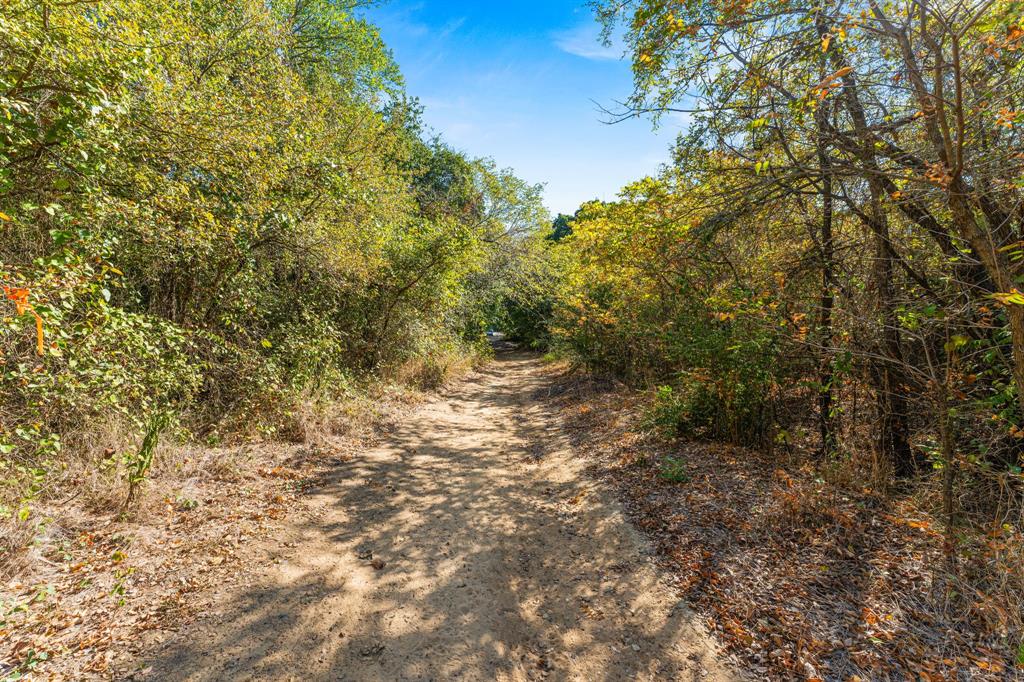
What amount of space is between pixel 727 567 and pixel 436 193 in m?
18.7

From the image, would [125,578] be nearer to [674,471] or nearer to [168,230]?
[168,230]

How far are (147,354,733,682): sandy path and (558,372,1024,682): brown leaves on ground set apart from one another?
15.0 inches

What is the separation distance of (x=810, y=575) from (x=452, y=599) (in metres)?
3.15

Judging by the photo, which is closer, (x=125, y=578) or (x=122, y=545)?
(x=125, y=578)

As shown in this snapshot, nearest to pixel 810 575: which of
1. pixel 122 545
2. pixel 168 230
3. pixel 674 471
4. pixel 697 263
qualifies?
pixel 674 471

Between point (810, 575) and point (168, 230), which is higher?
point (168, 230)

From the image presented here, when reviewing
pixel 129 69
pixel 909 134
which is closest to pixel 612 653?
pixel 909 134

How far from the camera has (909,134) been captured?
4320mm

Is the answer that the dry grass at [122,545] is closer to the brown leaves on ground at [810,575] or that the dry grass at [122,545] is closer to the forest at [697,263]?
the forest at [697,263]

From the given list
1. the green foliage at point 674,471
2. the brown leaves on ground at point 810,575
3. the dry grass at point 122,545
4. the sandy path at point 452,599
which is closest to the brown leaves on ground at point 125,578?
the dry grass at point 122,545

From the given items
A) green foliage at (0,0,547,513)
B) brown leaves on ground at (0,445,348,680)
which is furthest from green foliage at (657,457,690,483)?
green foliage at (0,0,547,513)

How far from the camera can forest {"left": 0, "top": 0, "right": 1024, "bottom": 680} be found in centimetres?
317

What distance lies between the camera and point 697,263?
725 centimetres

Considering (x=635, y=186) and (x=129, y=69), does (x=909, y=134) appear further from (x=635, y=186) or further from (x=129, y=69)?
(x=129, y=69)
